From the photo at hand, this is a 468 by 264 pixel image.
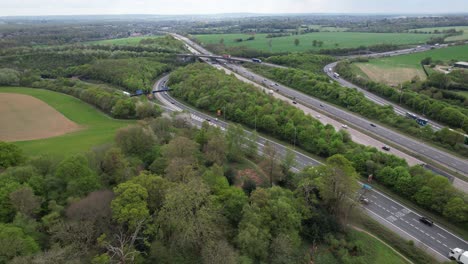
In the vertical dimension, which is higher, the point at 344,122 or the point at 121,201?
the point at 121,201

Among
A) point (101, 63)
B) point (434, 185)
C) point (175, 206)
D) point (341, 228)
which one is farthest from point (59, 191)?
point (101, 63)

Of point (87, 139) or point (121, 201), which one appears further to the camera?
point (87, 139)

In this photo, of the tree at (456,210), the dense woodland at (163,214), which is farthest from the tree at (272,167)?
the tree at (456,210)

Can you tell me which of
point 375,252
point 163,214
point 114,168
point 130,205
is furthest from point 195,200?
point 375,252

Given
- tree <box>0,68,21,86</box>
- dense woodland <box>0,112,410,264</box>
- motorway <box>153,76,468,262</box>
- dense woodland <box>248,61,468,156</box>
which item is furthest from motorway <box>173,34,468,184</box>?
tree <box>0,68,21,86</box>

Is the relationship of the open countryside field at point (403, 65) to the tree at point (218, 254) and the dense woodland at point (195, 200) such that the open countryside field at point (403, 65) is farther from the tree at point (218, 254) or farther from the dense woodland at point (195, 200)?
the tree at point (218, 254)

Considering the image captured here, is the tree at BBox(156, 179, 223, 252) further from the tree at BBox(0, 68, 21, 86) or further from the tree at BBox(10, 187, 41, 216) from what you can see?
the tree at BBox(0, 68, 21, 86)

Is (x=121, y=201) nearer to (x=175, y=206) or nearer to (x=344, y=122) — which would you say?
(x=175, y=206)
